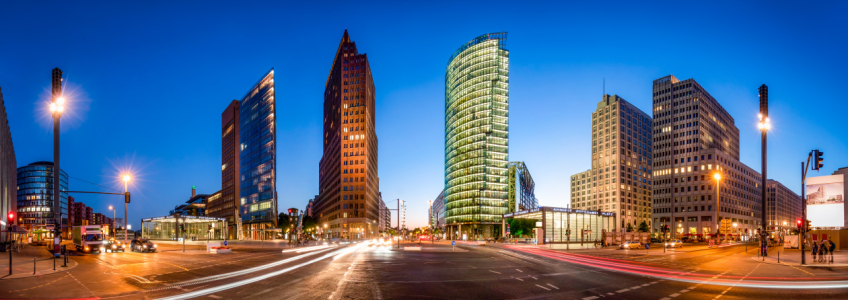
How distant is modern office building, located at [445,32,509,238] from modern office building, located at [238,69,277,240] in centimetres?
6643

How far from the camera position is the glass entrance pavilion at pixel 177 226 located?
272 ft

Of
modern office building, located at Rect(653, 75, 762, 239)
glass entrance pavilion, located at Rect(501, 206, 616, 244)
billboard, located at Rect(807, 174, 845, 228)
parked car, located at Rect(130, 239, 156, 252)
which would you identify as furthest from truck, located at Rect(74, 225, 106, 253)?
modern office building, located at Rect(653, 75, 762, 239)

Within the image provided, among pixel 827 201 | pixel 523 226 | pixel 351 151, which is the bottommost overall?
pixel 523 226

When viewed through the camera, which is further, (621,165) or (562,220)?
(621,165)

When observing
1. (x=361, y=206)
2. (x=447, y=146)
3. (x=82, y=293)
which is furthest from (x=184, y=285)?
(x=447, y=146)

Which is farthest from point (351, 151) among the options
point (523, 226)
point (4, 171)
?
point (4, 171)

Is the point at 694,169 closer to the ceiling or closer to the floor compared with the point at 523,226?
closer to the ceiling

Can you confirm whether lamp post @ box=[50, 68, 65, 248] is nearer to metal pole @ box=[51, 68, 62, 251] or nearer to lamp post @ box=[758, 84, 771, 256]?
metal pole @ box=[51, 68, 62, 251]

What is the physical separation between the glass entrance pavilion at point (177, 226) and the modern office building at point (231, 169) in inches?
2740

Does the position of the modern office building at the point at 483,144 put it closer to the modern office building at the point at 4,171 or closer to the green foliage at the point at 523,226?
the green foliage at the point at 523,226

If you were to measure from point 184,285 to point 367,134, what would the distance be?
14914 centimetres

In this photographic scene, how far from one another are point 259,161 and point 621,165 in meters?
135

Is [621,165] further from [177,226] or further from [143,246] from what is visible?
[143,246]

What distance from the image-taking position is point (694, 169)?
15900 centimetres
